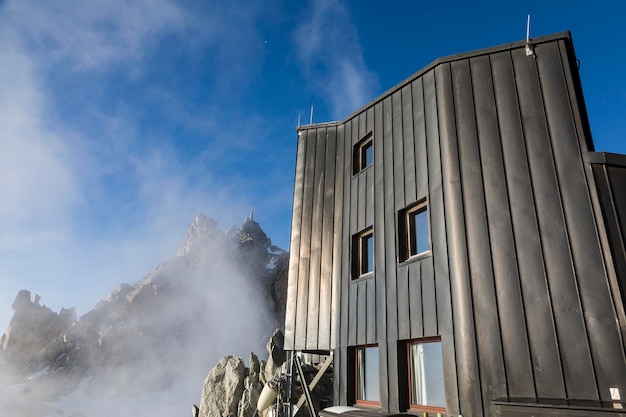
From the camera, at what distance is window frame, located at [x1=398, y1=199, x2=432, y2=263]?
8.48 m

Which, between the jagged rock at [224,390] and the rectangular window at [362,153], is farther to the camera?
the jagged rock at [224,390]

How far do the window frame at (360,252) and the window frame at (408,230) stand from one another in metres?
1.16

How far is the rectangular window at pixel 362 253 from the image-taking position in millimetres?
10000

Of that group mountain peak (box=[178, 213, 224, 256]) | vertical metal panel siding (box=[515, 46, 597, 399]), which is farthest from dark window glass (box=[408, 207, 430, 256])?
mountain peak (box=[178, 213, 224, 256])

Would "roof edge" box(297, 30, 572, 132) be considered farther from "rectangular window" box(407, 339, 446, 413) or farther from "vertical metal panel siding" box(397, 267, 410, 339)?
"rectangular window" box(407, 339, 446, 413)

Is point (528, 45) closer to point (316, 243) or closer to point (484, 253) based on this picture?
point (484, 253)

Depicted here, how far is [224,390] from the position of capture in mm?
22344

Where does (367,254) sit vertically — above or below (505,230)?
above

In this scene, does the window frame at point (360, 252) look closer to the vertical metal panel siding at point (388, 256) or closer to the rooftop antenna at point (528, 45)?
the vertical metal panel siding at point (388, 256)

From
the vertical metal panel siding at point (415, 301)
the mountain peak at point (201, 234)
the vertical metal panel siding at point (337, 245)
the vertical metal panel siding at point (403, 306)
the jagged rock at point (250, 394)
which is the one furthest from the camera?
the mountain peak at point (201, 234)

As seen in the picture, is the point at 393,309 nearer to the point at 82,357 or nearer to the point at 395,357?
Result: the point at 395,357

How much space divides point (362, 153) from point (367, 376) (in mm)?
6458

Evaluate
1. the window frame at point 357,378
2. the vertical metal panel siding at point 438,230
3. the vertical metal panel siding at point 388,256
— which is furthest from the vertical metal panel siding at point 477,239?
the window frame at point 357,378

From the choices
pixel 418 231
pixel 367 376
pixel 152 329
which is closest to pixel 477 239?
pixel 418 231
